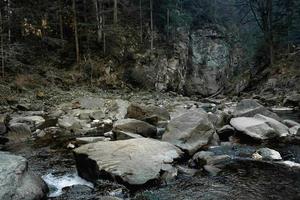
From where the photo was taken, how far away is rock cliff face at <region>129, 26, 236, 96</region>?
3606 cm

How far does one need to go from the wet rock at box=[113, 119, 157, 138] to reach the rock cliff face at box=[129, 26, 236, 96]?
20.1 meters

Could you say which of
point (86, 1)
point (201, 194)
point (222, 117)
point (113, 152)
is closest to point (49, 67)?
point (86, 1)

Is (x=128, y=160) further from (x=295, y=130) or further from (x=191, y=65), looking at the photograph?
(x=191, y=65)

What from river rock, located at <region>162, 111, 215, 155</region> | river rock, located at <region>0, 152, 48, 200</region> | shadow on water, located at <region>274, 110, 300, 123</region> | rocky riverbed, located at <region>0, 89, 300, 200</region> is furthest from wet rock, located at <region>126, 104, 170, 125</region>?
river rock, located at <region>0, 152, 48, 200</region>

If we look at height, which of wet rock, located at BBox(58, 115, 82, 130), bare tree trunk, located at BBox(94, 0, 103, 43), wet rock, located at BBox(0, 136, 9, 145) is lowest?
wet rock, located at BBox(0, 136, 9, 145)

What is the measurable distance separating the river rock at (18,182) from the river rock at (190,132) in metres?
4.82

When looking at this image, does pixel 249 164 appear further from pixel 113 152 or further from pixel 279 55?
pixel 279 55

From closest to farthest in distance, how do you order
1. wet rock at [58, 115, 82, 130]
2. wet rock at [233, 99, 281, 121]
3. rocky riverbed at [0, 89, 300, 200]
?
1. rocky riverbed at [0, 89, 300, 200]
2. wet rock at [233, 99, 281, 121]
3. wet rock at [58, 115, 82, 130]

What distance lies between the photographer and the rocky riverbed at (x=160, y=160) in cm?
796

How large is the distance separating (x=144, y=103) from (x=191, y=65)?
2191cm

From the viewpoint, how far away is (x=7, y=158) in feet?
26.8

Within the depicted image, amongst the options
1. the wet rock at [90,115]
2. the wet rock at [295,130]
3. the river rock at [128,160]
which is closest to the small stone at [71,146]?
the river rock at [128,160]

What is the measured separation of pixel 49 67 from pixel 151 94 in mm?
9378

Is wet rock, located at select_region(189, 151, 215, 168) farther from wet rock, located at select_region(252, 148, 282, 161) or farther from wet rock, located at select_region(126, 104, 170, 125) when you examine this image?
wet rock, located at select_region(126, 104, 170, 125)
